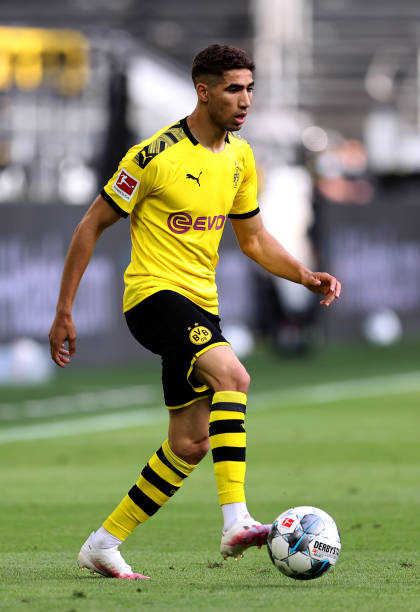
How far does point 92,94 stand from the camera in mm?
22844

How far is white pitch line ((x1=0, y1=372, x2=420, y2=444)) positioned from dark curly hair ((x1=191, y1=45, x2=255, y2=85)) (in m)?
6.78

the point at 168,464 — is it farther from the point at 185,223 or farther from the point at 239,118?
the point at 239,118

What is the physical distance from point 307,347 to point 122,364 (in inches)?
139

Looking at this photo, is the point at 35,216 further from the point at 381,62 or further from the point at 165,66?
the point at 381,62

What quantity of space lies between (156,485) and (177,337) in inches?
26.0

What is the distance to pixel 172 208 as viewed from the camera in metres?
5.61

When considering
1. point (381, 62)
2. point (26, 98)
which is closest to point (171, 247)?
point (26, 98)

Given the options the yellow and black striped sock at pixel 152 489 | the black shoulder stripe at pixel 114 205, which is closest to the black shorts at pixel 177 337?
the yellow and black striped sock at pixel 152 489

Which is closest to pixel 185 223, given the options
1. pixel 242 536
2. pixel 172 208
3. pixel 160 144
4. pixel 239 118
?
pixel 172 208

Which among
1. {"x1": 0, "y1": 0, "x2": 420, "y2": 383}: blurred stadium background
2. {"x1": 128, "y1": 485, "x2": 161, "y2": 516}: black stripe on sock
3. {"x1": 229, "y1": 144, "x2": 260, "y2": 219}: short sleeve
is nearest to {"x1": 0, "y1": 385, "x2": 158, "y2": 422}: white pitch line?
{"x1": 0, "y1": 0, "x2": 420, "y2": 383}: blurred stadium background

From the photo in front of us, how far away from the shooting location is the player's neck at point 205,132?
5.68 meters

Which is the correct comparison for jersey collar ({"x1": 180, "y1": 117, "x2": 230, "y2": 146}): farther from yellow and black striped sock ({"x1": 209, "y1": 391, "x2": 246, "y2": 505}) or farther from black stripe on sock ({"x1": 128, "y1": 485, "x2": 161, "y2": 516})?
black stripe on sock ({"x1": 128, "y1": 485, "x2": 161, "y2": 516})

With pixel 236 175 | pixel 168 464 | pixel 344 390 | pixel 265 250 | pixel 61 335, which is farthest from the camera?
pixel 344 390

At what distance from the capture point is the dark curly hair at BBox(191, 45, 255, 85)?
5547 millimetres
